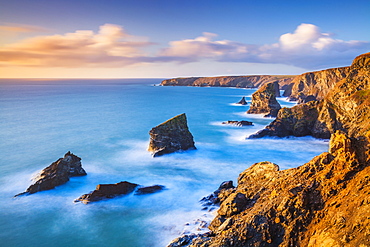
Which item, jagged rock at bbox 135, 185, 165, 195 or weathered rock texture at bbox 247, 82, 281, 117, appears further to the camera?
weathered rock texture at bbox 247, 82, 281, 117

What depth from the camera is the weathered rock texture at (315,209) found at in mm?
9695

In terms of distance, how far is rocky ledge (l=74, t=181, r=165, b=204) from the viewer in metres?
21.8

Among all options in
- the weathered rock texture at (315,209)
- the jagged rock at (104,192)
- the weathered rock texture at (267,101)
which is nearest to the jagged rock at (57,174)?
the jagged rock at (104,192)

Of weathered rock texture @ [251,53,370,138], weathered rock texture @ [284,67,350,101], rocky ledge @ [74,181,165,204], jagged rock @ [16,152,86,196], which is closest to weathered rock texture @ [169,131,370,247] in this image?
rocky ledge @ [74,181,165,204]

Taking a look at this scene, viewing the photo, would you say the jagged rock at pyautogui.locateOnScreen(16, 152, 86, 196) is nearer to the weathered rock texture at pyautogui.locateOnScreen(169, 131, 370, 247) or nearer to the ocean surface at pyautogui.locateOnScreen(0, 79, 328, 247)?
the ocean surface at pyautogui.locateOnScreen(0, 79, 328, 247)

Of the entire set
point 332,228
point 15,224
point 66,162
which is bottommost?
point 15,224

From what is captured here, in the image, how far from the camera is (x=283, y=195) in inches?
485

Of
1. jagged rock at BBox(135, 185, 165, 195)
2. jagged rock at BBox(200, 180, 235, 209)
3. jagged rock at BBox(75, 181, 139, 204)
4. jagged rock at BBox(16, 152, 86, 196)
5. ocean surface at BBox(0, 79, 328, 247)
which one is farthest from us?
jagged rock at BBox(16, 152, 86, 196)

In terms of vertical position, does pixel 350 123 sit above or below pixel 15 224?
above

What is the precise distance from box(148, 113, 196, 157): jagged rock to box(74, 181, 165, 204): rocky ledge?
1100 cm

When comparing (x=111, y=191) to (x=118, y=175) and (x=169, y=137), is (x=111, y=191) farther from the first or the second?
(x=169, y=137)

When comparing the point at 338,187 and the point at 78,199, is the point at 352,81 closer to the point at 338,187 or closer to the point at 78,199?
the point at 338,187

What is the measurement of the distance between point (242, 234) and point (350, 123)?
3304 cm

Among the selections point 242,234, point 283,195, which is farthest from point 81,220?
point 283,195
